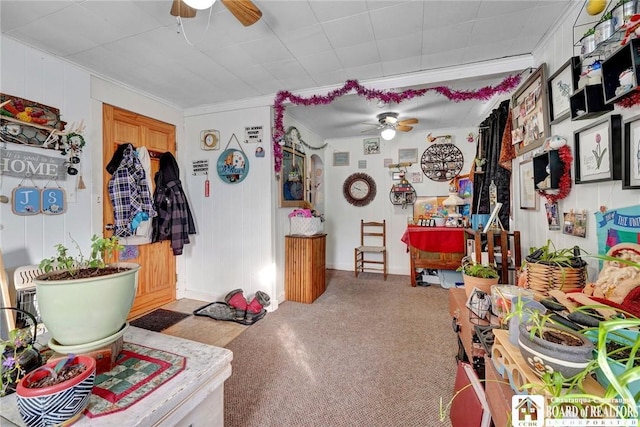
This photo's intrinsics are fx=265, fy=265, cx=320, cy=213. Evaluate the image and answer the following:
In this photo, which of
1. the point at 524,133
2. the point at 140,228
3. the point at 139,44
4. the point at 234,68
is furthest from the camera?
the point at 140,228

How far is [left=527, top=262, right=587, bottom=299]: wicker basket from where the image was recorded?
115 cm

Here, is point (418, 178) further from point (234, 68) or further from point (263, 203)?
point (234, 68)

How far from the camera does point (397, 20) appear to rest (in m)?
1.75

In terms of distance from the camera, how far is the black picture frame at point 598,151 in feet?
3.96

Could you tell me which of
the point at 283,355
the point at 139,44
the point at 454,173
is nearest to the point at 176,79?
the point at 139,44

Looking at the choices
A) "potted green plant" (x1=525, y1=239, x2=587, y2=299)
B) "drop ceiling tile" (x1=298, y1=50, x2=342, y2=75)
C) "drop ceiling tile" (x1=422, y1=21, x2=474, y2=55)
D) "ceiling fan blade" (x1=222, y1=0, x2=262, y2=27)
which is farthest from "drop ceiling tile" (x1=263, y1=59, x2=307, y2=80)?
"potted green plant" (x1=525, y1=239, x2=587, y2=299)

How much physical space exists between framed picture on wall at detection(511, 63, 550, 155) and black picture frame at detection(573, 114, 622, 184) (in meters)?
0.42

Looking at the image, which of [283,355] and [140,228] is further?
[140,228]

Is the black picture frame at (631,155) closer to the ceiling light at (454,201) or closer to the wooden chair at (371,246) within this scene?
the ceiling light at (454,201)

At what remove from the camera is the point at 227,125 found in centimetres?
318

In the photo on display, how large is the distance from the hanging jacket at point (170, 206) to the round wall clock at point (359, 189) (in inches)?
105

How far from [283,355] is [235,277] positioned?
1.37 meters

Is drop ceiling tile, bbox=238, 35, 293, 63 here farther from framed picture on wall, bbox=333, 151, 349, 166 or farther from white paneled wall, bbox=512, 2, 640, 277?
framed picture on wall, bbox=333, 151, 349, 166

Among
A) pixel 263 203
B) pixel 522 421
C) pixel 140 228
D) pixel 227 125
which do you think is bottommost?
pixel 522 421
